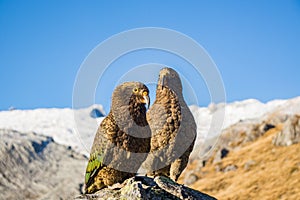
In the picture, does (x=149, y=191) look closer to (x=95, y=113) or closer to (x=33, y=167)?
(x=95, y=113)

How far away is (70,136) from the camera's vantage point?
18925cm

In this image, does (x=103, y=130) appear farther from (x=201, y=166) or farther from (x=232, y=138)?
(x=232, y=138)

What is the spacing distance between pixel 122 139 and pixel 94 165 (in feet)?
3.39

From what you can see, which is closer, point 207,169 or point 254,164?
point 254,164

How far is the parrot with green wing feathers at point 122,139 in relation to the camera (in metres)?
13.2

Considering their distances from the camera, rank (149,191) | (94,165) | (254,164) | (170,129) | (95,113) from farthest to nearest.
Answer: (254,164) < (170,129) < (95,113) < (94,165) < (149,191)

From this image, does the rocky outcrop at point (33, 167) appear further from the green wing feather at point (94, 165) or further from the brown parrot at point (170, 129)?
the green wing feather at point (94, 165)

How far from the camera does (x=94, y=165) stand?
1366cm

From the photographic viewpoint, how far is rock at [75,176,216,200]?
35.9ft

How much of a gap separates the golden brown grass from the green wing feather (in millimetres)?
67160

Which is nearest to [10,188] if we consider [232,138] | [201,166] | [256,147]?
[201,166]

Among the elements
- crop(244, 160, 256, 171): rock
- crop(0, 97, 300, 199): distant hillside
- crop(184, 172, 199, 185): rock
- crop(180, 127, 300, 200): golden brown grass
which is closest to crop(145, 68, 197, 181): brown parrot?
crop(0, 97, 300, 199): distant hillside

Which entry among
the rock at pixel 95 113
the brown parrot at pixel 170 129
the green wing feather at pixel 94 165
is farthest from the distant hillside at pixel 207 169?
the green wing feather at pixel 94 165

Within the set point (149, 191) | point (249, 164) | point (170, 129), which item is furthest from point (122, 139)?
point (249, 164)
